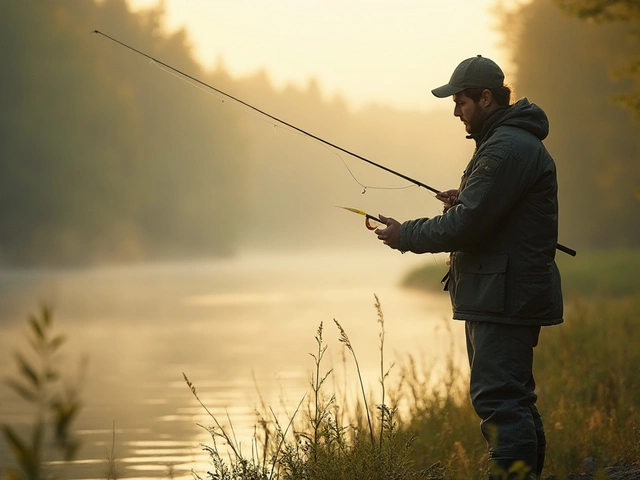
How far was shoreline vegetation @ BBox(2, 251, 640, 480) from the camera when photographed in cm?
465

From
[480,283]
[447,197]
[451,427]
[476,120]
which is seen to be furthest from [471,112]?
[451,427]

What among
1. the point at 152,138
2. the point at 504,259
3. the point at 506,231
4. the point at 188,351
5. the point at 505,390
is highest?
the point at 152,138

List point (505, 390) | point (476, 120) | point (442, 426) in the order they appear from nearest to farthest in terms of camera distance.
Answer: point (505, 390) < point (476, 120) < point (442, 426)

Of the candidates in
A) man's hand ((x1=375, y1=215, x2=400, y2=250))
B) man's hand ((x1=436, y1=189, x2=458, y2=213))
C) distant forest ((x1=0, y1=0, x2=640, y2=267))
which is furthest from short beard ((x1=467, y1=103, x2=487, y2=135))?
distant forest ((x1=0, y1=0, x2=640, y2=267))

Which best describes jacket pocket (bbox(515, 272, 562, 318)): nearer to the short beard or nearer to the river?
the short beard

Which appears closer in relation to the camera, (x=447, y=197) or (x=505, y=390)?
(x=505, y=390)

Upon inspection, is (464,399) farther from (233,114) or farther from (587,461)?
(233,114)

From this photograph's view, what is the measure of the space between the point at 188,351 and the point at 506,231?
1158cm

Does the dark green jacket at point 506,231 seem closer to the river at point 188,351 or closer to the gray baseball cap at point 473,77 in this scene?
the gray baseball cap at point 473,77

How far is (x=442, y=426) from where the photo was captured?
712 cm

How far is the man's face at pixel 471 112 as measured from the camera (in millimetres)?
4469

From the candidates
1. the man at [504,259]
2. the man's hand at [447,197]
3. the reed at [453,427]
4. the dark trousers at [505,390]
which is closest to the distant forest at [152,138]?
the reed at [453,427]

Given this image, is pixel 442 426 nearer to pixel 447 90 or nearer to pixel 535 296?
pixel 535 296

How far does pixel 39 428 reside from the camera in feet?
6.22
